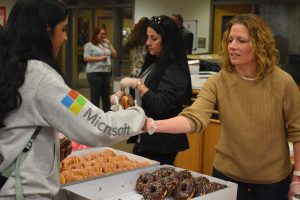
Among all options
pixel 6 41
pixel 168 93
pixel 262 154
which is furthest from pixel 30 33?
pixel 168 93

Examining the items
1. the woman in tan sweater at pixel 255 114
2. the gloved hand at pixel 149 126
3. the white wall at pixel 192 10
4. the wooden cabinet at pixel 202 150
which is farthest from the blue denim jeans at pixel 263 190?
the white wall at pixel 192 10

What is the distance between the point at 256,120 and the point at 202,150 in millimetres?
2031

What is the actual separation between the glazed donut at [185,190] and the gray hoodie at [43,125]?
2.04ft

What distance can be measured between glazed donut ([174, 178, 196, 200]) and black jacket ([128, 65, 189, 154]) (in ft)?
2.26

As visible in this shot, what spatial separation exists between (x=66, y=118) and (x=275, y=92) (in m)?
1.03

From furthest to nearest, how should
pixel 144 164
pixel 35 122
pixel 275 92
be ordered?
pixel 144 164 < pixel 275 92 < pixel 35 122

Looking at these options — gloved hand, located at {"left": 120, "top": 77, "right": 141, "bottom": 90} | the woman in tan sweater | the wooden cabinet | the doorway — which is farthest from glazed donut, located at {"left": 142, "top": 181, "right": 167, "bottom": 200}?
the doorway

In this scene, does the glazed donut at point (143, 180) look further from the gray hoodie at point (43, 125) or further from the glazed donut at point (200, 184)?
the gray hoodie at point (43, 125)

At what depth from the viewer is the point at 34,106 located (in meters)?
1.31

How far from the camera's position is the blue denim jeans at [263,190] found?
2014mm

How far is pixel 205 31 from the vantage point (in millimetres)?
8242

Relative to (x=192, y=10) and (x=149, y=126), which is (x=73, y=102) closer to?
(x=149, y=126)

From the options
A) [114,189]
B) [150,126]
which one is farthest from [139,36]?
[150,126]

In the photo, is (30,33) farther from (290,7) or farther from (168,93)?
(290,7)
